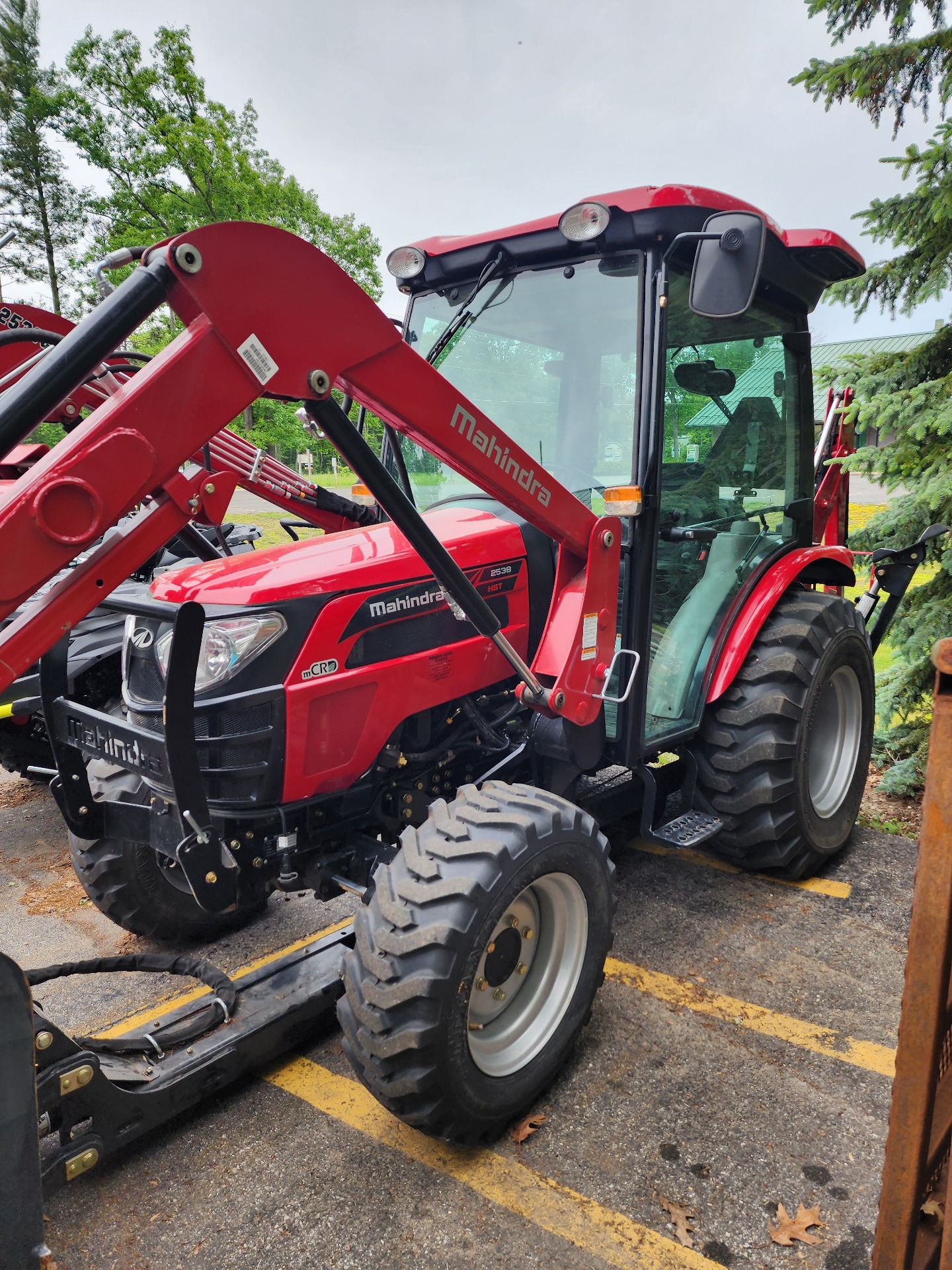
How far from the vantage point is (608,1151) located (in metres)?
2.20

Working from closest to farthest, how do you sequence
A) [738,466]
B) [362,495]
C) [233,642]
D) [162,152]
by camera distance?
[233,642] < [738,466] < [362,495] < [162,152]

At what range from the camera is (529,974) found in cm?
243

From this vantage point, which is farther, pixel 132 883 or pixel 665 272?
pixel 132 883

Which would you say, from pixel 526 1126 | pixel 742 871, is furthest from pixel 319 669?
pixel 742 871

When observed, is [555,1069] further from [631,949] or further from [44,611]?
[44,611]

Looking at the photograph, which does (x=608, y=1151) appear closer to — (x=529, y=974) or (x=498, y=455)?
(x=529, y=974)

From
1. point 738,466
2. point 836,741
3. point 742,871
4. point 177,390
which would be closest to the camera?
point 177,390

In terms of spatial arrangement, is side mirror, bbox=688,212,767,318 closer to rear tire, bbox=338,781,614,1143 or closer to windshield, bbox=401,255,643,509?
windshield, bbox=401,255,643,509

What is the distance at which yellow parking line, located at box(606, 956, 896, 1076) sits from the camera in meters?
2.55

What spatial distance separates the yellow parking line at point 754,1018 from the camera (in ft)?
8.36

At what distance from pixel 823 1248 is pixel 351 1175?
1.13m

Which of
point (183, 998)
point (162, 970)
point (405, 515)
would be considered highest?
point (405, 515)

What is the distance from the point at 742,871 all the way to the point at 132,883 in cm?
256

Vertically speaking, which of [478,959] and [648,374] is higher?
[648,374]
